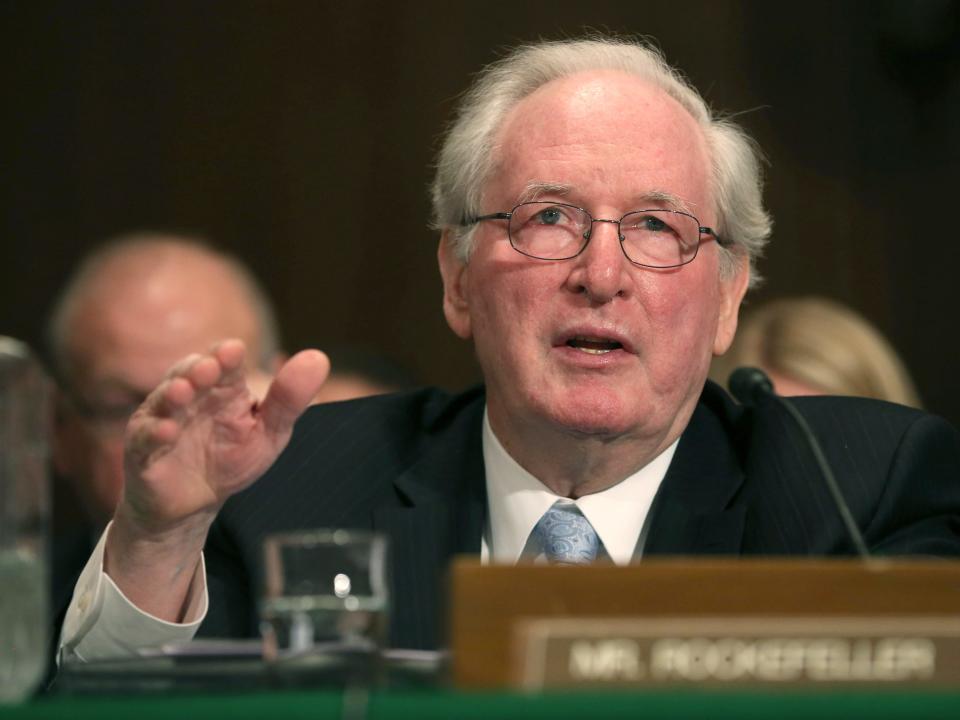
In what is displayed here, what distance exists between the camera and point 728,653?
3.45 ft

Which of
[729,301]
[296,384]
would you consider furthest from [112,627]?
[729,301]

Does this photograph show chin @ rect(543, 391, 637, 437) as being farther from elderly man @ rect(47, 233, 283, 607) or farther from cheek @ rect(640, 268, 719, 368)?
elderly man @ rect(47, 233, 283, 607)

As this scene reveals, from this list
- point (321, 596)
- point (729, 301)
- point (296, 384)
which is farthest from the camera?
point (729, 301)

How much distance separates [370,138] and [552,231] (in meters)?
2.44

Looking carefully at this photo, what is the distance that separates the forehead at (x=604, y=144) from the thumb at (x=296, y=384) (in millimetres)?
741

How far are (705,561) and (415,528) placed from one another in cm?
109

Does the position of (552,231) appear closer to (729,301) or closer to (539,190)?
(539,190)

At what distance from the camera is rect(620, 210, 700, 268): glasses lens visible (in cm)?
222

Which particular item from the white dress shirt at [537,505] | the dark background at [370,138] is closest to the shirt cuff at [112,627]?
the white dress shirt at [537,505]

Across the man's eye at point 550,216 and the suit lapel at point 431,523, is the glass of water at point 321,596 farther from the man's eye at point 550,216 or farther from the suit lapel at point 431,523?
the man's eye at point 550,216

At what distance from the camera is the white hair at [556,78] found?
94.9 inches

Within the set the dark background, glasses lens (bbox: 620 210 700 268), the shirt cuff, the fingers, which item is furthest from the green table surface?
the dark background

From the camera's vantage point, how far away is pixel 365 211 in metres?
4.58

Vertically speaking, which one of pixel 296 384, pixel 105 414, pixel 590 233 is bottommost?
pixel 105 414
